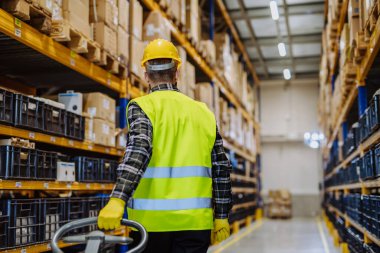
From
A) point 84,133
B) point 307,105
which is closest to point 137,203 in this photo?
point 84,133

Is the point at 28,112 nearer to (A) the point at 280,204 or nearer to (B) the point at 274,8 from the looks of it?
(B) the point at 274,8

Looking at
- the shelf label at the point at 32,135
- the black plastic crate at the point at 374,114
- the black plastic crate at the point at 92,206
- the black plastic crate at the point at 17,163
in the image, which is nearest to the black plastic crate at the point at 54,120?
the shelf label at the point at 32,135

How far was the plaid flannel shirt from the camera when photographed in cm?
249

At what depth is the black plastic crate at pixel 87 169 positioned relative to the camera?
5273 mm

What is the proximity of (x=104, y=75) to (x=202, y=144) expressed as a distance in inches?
128

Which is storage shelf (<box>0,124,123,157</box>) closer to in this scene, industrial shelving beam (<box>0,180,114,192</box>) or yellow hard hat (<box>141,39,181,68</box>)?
industrial shelving beam (<box>0,180,114,192</box>)

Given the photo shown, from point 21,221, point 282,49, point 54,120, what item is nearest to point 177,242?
point 21,221

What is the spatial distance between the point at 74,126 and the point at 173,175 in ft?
8.82

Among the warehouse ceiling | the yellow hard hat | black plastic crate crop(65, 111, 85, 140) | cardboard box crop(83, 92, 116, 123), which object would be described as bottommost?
black plastic crate crop(65, 111, 85, 140)

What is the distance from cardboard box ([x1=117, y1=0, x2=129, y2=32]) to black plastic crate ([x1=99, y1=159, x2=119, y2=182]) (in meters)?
1.67

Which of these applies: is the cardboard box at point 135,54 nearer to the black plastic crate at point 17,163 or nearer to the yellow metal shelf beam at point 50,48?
the yellow metal shelf beam at point 50,48

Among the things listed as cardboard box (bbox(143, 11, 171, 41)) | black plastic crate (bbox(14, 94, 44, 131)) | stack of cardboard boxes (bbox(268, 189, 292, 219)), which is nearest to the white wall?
stack of cardboard boxes (bbox(268, 189, 292, 219))

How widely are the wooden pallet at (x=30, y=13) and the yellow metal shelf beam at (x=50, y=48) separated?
2.0 inches

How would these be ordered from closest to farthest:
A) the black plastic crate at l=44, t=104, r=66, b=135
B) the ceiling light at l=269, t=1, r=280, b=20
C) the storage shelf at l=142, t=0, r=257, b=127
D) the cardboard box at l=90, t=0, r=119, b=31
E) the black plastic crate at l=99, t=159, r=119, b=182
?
the black plastic crate at l=44, t=104, r=66, b=135
the cardboard box at l=90, t=0, r=119, b=31
the black plastic crate at l=99, t=159, r=119, b=182
the storage shelf at l=142, t=0, r=257, b=127
the ceiling light at l=269, t=1, r=280, b=20
